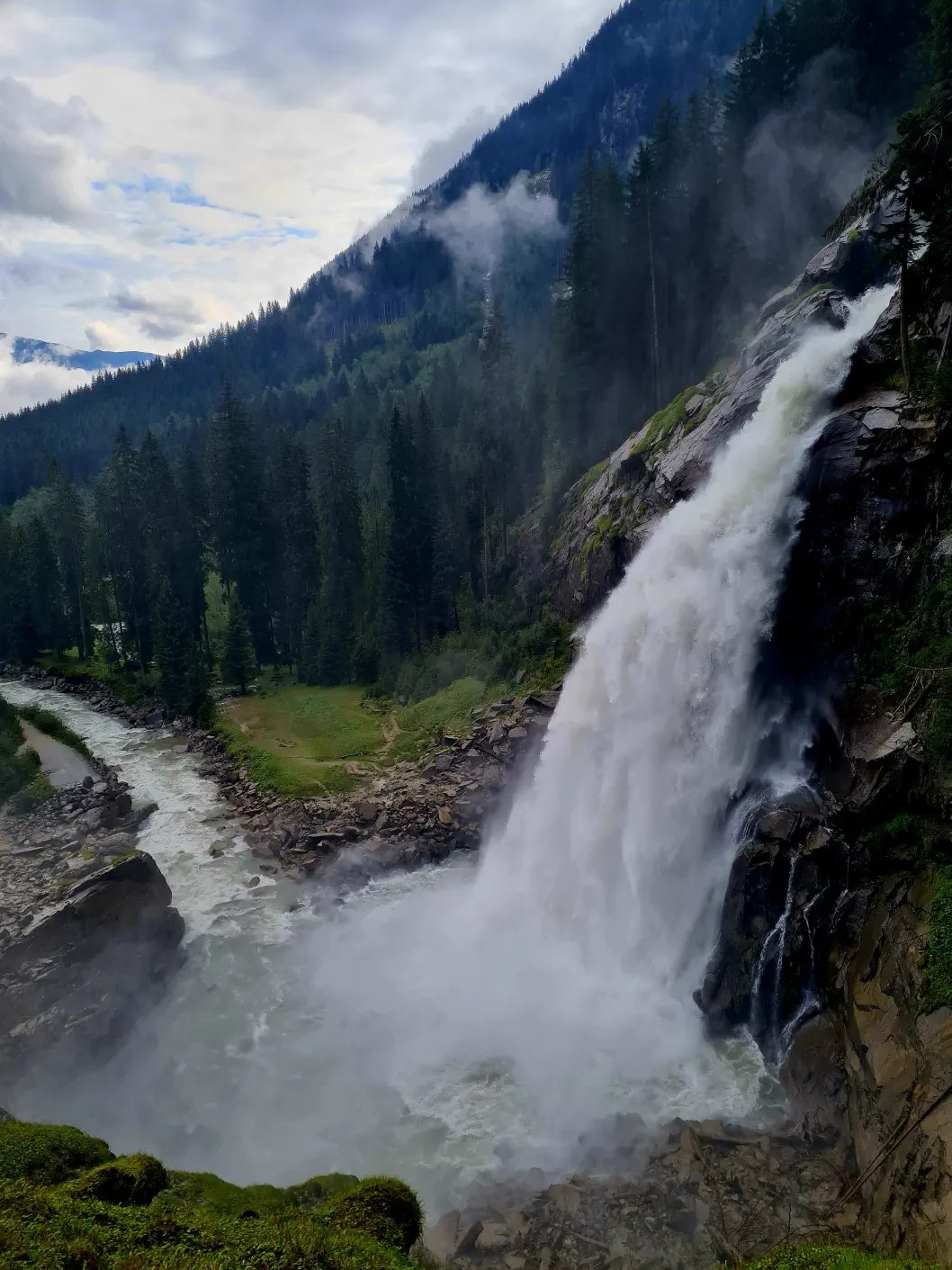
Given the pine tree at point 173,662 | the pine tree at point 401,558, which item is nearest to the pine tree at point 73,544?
the pine tree at point 173,662

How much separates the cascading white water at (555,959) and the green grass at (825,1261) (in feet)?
20.9

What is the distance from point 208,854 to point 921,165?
3160 centimetres

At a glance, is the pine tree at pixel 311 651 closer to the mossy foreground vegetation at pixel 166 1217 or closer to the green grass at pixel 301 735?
the green grass at pixel 301 735

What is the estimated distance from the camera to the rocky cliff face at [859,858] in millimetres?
13266

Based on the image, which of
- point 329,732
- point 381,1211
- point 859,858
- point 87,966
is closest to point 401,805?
point 329,732

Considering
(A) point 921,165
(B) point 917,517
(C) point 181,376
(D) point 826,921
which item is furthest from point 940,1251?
(C) point 181,376

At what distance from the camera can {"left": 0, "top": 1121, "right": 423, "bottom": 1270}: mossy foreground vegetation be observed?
294 inches

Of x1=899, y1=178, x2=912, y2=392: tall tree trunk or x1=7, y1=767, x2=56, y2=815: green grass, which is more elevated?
x1=899, y1=178, x2=912, y2=392: tall tree trunk

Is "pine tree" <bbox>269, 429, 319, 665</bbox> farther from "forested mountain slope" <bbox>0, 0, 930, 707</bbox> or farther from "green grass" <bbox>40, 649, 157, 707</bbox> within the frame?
"green grass" <bbox>40, 649, 157, 707</bbox>

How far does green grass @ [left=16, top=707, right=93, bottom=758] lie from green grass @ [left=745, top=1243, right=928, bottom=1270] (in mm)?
37429

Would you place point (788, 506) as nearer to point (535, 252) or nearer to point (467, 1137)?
point (467, 1137)

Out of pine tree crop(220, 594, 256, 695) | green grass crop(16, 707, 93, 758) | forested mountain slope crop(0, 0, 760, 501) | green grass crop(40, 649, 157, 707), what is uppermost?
forested mountain slope crop(0, 0, 760, 501)

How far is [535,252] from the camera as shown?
150 m

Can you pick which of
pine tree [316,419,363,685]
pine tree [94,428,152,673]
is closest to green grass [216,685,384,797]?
pine tree [316,419,363,685]
